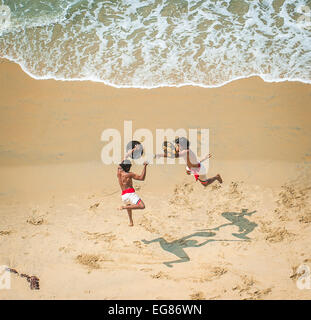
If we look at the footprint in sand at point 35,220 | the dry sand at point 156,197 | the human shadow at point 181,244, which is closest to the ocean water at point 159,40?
the dry sand at point 156,197

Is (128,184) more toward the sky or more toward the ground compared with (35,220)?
more toward the sky

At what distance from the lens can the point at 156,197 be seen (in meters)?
7.28

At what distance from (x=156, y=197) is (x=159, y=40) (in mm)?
4786

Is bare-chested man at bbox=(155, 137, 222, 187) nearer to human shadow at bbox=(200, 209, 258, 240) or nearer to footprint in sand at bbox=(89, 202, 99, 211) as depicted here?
human shadow at bbox=(200, 209, 258, 240)

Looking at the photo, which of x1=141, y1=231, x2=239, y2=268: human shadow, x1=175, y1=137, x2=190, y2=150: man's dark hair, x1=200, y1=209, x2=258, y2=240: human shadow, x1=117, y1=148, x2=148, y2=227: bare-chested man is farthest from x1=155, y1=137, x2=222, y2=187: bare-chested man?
x1=141, y1=231, x2=239, y2=268: human shadow

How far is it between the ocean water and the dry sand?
557mm

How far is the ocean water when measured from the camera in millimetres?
9156

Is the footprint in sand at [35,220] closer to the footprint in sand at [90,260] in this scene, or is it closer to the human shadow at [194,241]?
the footprint in sand at [90,260]

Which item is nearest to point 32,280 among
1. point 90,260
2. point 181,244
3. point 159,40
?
point 90,260

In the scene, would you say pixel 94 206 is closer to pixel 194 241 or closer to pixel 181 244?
pixel 181 244

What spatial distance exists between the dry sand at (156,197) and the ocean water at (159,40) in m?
0.56

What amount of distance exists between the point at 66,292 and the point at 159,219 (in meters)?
2.25

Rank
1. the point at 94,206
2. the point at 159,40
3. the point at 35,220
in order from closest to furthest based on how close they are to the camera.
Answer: the point at 35,220 → the point at 94,206 → the point at 159,40

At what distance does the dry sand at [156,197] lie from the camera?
5.26 meters
